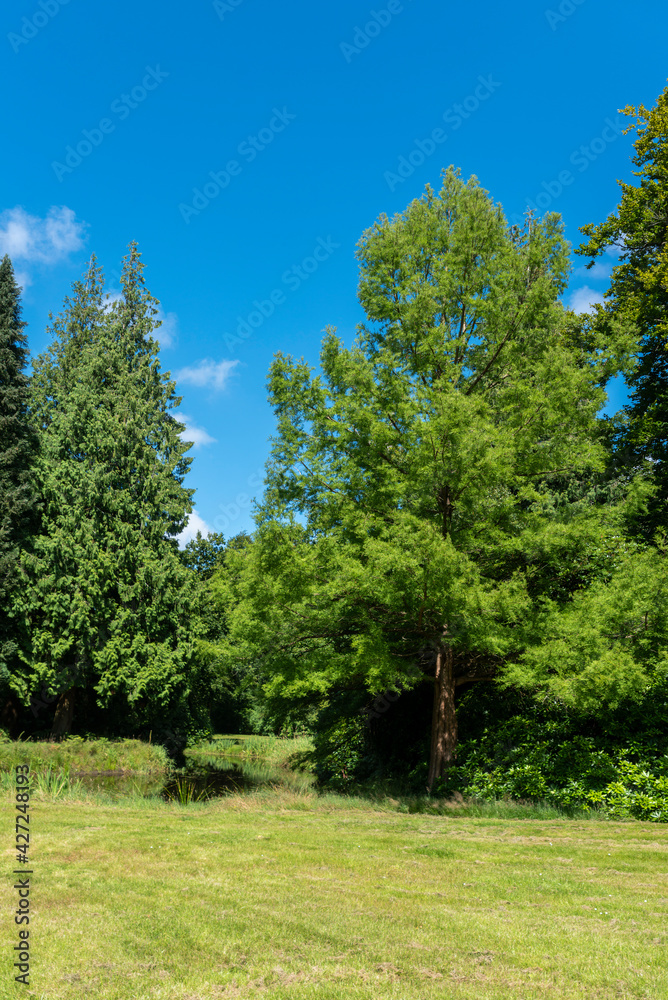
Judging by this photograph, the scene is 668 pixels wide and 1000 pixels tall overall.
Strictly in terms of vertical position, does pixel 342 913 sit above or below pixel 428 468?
below

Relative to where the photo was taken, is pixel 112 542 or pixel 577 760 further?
pixel 112 542

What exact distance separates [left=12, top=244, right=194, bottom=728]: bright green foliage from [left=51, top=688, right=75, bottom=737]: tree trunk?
2.36 feet

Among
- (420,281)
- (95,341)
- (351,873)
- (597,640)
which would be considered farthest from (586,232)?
(95,341)

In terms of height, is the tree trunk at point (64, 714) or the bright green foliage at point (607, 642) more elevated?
the bright green foliage at point (607, 642)

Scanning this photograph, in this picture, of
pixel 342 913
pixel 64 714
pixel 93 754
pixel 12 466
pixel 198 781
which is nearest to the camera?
pixel 342 913

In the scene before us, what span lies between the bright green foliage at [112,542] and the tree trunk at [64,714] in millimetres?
719

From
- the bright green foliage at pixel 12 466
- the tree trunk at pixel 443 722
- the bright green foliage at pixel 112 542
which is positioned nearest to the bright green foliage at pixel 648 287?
the tree trunk at pixel 443 722

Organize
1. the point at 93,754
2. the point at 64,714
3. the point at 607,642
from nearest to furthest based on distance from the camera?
the point at 607,642 → the point at 93,754 → the point at 64,714

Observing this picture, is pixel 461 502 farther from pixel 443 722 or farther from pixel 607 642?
pixel 443 722

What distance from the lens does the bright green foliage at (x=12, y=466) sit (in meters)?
23.6

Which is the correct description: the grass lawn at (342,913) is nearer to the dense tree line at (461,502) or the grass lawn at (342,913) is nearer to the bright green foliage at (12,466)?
the dense tree line at (461,502)

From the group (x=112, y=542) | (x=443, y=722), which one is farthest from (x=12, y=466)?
(x=443, y=722)

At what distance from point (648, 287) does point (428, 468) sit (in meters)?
9.88

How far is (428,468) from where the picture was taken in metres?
10.6
